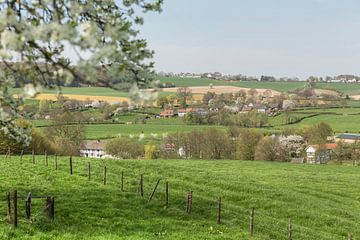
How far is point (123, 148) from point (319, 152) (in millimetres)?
48705

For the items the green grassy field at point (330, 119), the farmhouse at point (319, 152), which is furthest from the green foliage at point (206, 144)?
the green grassy field at point (330, 119)

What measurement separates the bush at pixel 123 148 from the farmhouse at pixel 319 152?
138ft

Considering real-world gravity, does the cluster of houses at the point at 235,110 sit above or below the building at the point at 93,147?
above

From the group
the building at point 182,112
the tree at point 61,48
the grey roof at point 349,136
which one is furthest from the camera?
the building at point 182,112

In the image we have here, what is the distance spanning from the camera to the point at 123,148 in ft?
340

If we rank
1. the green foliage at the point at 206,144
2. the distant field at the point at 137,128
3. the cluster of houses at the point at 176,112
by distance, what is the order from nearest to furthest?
1. the green foliage at the point at 206,144
2. the distant field at the point at 137,128
3. the cluster of houses at the point at 176,112

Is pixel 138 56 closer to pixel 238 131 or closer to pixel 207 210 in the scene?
pixel 207 210

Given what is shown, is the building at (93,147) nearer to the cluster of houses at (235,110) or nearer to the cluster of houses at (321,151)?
the cluster of houses at (235,110)

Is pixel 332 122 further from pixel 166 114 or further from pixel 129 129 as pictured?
pixel 129 129

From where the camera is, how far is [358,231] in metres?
28.4

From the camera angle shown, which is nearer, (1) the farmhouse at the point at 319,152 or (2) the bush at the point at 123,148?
(2) the bush at the point at 123,148

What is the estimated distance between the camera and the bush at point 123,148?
101812 mm

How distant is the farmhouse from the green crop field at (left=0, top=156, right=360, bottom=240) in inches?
2554

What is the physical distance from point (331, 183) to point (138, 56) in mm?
45495
